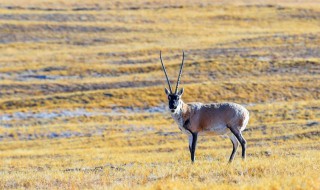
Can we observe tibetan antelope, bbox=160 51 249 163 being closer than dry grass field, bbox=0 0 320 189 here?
No

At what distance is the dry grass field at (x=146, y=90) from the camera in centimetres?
1653

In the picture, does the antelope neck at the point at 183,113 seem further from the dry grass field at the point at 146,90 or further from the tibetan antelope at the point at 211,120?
the dry grass field at the point at 146,90

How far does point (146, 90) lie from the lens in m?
55.6

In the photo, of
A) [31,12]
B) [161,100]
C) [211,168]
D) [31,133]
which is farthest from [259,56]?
[211,168]

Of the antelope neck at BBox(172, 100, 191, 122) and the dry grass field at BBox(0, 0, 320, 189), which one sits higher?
the antelope neck at BBox(172, 100, 191, 122)

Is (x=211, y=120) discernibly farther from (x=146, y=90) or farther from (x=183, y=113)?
(x=146, y=90)

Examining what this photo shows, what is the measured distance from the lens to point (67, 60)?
2950 inches

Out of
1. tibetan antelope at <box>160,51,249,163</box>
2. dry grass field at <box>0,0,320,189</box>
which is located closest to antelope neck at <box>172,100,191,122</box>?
tibetan antelope at <box>160,51,249,163</box>

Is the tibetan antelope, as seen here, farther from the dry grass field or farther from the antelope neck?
the dry grass field

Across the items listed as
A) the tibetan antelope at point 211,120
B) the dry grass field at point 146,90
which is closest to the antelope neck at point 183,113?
the tibetan antelope at point 211,120

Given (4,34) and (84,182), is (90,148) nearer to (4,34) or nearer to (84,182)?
(84,182)

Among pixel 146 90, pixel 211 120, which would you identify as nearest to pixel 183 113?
pixel 211 120

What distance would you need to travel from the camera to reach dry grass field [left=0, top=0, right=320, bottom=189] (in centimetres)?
1653

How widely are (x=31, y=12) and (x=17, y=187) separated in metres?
92.2
